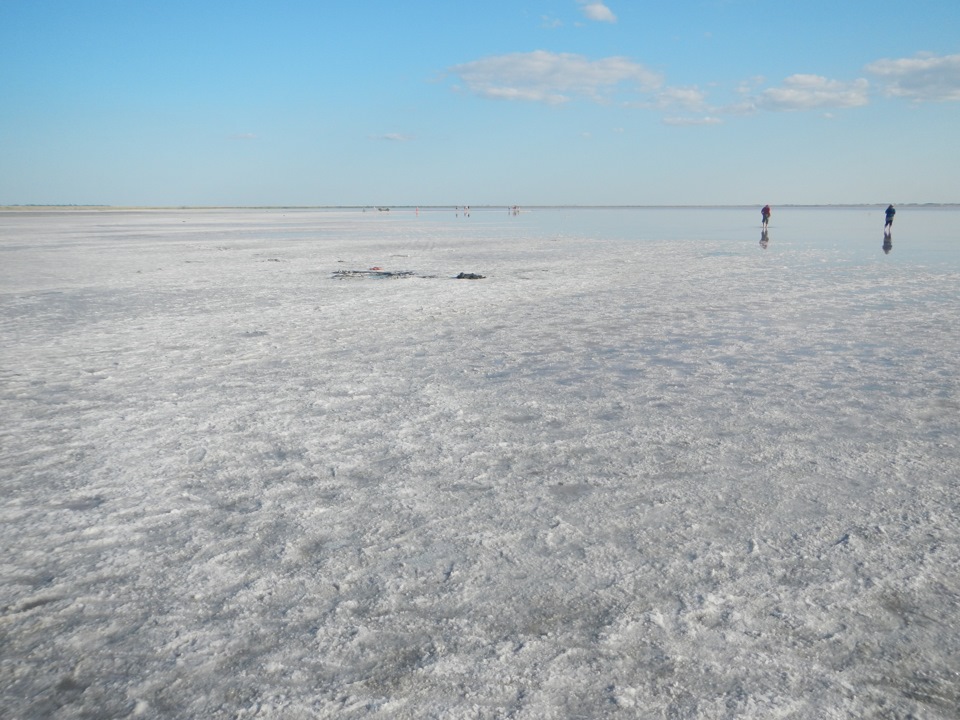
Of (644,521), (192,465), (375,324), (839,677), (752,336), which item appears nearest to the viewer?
(839,677)

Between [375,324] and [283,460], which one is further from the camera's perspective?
[375,324]

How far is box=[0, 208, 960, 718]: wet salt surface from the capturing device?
225cm

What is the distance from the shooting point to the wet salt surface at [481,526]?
2246 mm

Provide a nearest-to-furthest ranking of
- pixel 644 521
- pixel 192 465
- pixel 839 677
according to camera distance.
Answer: pixel 839 677 < pixel 644 521 < pixel 192 465

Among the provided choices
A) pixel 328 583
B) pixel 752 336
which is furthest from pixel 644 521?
pixel 752 336

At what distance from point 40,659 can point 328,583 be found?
100 centimetres

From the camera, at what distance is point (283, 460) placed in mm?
4219

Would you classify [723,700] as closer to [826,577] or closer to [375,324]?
[826,577]

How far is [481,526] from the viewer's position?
3.34 meters

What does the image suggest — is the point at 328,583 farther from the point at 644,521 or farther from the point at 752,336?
the point at 752,336

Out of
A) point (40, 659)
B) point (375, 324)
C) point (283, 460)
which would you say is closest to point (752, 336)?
point (375, 324)

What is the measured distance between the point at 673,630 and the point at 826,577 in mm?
801

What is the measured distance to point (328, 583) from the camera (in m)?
2.84

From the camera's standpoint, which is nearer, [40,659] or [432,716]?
[432,716]
